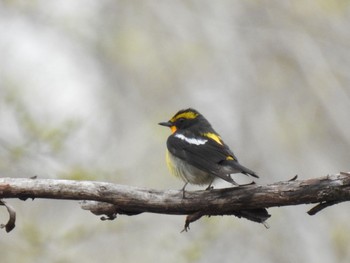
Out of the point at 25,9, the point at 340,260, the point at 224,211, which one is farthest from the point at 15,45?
the point at 224,211

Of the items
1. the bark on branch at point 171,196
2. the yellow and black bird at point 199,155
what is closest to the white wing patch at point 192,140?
the yellow and black bird at point 199,155

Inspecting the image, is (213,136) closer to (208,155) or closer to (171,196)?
(208,155)

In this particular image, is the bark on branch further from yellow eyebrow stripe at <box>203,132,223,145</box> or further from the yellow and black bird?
yellow eyebrow stripe at <box>203,132,223,145</box>

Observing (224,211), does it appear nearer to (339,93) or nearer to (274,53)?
(339,93)

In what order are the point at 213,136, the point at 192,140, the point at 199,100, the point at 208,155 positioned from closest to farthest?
the point at 208,155, the point at 192,140, the point at 213,136, the point at 199,100

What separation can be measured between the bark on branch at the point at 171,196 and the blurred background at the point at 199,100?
20.9ft

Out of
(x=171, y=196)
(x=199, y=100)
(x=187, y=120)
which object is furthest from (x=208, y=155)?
(x=199, y=100)

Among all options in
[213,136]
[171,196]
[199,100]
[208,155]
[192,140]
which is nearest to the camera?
[171,196]

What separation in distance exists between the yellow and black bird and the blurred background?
4.07m

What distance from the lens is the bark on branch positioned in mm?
5582

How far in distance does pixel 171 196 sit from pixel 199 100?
1097 cm

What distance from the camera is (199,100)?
16844 millimetres

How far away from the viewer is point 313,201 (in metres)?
Answer: 5.55

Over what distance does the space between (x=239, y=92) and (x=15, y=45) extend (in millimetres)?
4675
